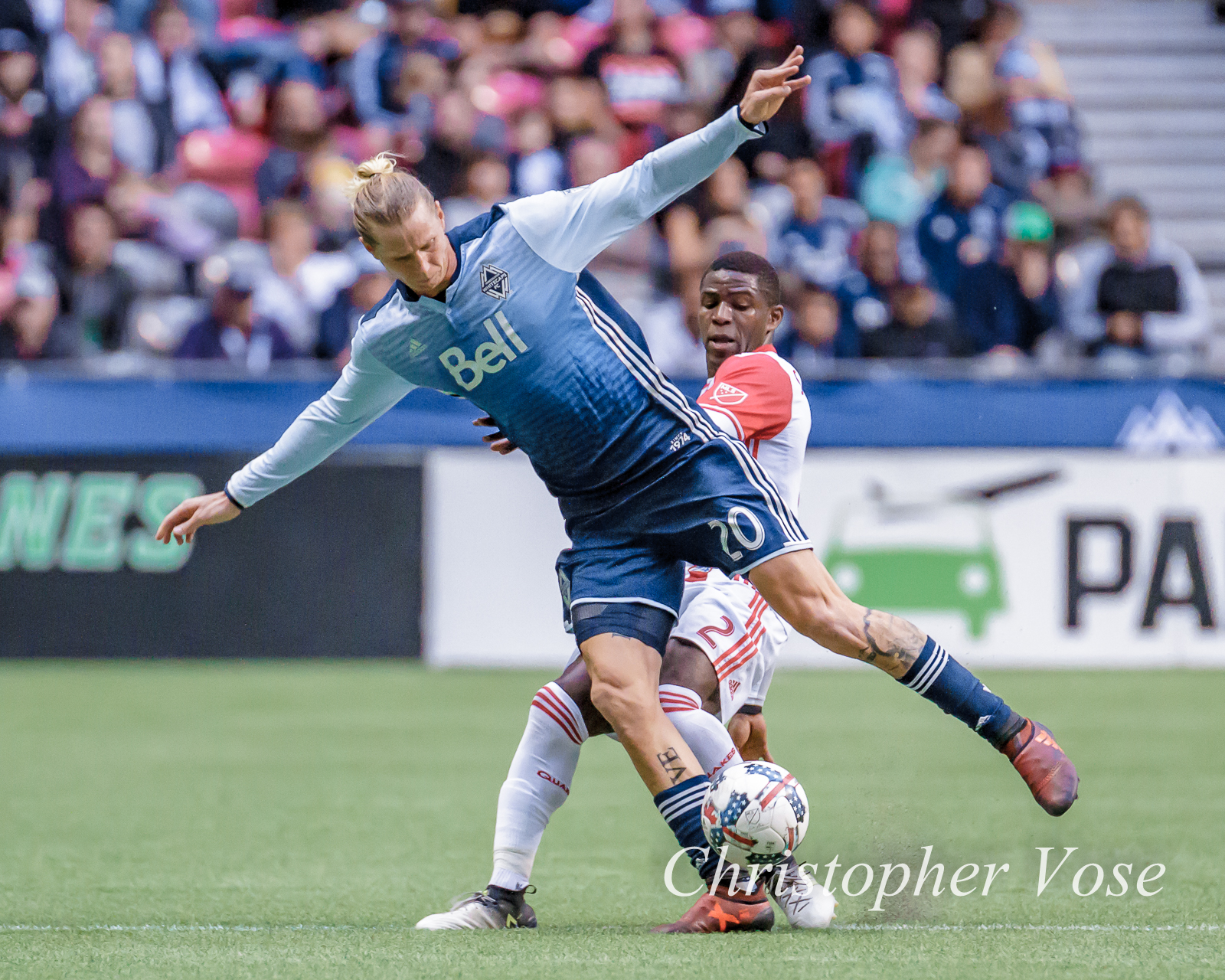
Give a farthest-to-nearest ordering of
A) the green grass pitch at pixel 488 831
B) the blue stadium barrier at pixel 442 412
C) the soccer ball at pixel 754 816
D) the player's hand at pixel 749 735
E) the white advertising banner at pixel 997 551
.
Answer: the blue stadium barrier at pixel 442 412, the white advertising banner at pixel 997 551, the player's hand at pixel 749 735, the soccer ball at pixel 754 816, the green grass pitch at pixel 488 831

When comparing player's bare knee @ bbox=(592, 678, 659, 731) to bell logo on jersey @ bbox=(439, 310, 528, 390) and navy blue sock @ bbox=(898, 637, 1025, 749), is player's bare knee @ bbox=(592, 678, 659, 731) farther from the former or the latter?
bell logo on jersey @ bbox=(439, 310, 528, 390)

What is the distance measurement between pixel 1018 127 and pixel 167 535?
10.9 m

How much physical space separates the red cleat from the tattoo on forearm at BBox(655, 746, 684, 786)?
87 cm

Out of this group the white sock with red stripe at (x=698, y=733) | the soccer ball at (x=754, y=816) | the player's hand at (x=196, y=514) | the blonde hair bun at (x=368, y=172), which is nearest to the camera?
the soccer ball at (x=754, y=816)

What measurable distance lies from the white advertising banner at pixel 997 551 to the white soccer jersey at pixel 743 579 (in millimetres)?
5962

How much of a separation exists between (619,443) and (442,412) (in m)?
7.05

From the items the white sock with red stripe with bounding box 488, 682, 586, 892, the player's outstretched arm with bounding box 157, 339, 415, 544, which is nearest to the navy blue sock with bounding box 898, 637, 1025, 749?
the white sock with red stripe with bounding box 488, 682, 586, 892

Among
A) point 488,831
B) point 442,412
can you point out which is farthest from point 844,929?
point 442,412

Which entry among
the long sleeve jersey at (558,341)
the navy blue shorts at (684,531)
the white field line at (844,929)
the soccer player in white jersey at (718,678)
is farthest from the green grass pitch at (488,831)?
the long sleeve jersey at (558,341)

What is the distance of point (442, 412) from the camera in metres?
12.0

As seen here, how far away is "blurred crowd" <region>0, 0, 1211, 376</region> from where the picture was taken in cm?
1289

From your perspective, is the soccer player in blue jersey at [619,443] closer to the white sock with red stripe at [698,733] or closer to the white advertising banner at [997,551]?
the white sock with red stripe at [698,733]

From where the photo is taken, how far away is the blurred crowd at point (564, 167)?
1289cm

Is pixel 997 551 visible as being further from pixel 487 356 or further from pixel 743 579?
pixel 487 356
